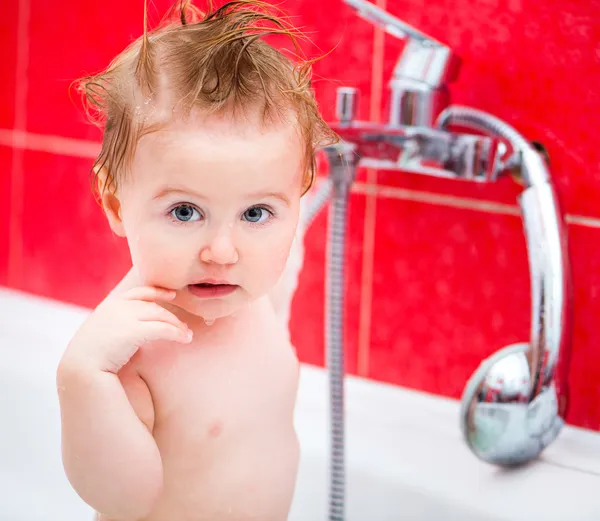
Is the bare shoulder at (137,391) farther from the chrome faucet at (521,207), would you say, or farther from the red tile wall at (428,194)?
the red tile wall at (428,194)

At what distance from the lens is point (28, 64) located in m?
1.24

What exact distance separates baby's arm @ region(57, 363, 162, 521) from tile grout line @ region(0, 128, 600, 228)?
1.49 ft

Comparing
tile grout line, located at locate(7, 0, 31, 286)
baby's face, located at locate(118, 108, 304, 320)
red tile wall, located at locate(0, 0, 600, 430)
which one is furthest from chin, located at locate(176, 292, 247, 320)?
A: tile grout line, located at locate(7, 0, 31, 286)

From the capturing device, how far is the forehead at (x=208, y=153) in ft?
1.74

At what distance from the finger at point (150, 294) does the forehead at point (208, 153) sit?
0.22 ft

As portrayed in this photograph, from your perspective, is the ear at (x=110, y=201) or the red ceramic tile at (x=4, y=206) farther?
the red ceramic tile at (x=4, y=206)

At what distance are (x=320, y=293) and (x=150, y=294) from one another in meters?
0.50

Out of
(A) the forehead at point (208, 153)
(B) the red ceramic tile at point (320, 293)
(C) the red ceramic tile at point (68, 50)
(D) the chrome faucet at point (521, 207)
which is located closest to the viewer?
(A) the forehead at point (208, 153)

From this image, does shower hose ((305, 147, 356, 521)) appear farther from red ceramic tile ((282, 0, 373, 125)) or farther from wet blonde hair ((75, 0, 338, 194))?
wet blonde hair ((75, 0, 338, 194))

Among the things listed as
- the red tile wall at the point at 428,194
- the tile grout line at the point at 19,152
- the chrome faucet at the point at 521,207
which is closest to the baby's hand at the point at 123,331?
the chrome faucet at the point at 521,207

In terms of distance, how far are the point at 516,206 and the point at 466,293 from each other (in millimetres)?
→ 103

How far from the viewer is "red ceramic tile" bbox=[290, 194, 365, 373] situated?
Result: 1.01 m

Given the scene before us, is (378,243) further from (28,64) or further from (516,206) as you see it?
(28,64)

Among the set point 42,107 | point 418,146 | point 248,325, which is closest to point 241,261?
point 248,325
